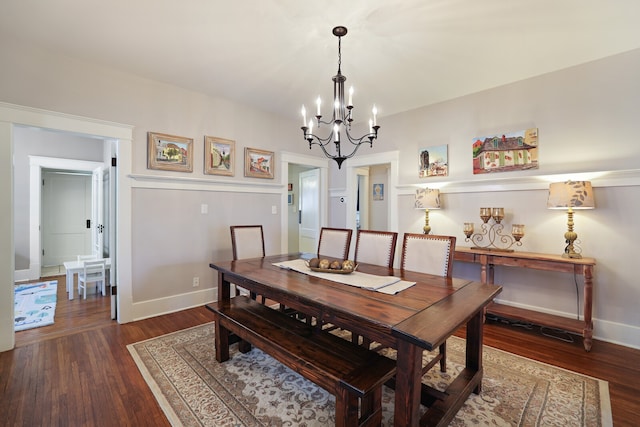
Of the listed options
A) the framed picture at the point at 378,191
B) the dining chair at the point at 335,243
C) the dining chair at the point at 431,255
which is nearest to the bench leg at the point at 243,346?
the dining chair at the point at 335,243

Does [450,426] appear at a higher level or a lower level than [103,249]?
lower

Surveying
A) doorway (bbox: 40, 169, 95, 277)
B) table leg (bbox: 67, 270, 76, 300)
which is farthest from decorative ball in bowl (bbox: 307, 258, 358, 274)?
doorway (bbox: 40, 169, 95, 277)

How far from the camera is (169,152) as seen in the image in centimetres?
323

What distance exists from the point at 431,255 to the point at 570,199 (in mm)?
1500

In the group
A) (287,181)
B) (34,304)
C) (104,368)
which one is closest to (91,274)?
(34,304)

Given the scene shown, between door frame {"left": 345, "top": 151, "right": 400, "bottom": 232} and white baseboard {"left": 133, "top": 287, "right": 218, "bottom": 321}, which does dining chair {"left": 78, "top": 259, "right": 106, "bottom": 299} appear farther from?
door frame {"left": 345, "top": 151, "right": 400, "bottom": 232}

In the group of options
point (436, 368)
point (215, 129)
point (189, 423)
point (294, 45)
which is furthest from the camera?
point (215, 129)

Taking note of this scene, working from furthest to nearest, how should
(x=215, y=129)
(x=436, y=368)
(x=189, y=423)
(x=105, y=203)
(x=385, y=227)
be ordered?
1. (x=385, y=227)
2. (x=105, y=203)
3. (x=215, y=129)
4. (x=436, y=368)
5. (x=189, y=423)

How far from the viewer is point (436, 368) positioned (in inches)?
85.2

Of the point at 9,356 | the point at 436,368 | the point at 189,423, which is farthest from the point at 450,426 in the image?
the point at 9,356

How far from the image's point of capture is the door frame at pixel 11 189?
7.71 ft

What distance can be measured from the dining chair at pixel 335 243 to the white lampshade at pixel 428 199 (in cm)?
126

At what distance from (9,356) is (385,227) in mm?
5528

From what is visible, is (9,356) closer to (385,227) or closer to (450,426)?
(450,426)
